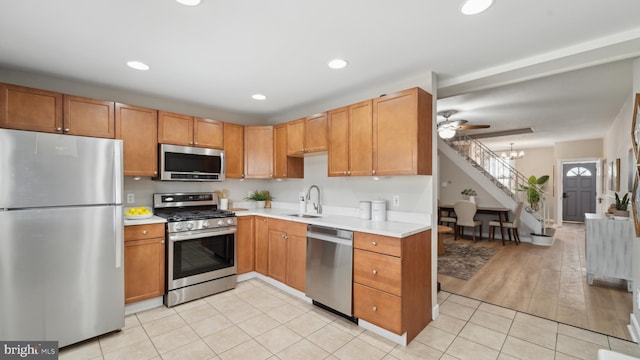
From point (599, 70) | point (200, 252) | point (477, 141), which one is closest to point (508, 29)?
point (599, 70)

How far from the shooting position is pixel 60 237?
2.22m

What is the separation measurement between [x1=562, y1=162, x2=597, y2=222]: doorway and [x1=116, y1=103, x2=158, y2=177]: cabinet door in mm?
11784

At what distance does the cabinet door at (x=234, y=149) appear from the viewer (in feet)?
13.1

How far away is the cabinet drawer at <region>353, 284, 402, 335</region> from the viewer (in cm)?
227

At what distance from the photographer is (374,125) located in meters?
2.82

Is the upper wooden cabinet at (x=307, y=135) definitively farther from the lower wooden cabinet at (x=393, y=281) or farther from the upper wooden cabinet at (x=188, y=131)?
the lower wooden cabinet at (x=393, y=281)

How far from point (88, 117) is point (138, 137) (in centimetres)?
48

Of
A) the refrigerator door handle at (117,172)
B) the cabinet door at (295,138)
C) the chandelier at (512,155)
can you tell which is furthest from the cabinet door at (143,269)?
the chandelier at (512,155)

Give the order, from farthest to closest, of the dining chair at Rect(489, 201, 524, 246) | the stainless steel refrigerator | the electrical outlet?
the dining chair at Rect(489, 201, 524, 246) < the electrical outlet < the stainless steel refrigerator

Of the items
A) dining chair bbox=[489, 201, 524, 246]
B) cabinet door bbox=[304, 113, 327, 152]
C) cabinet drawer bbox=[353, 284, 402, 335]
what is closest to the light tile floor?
cabinet drawer bbox=[353, 284, 402, 335]

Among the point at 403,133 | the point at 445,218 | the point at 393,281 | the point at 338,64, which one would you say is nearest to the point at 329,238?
the point at 393,281

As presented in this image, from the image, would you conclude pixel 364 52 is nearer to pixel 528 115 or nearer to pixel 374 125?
pixel 374 125

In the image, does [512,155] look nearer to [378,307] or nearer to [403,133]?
[403,133]

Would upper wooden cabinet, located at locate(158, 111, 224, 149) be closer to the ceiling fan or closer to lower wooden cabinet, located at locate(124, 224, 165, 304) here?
lower wooden cabinet, located at locate(124, 224, 165, 304)
